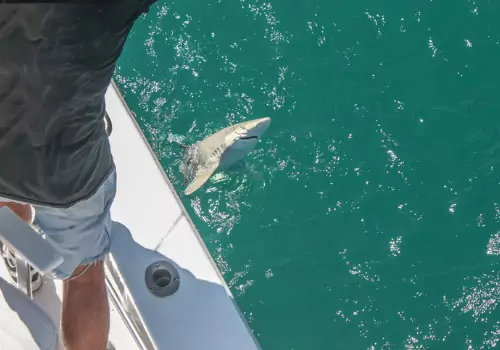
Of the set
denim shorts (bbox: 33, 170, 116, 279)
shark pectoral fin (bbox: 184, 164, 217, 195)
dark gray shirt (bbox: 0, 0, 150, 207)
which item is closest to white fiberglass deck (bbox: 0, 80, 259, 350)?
denim shorts (bbox: 33, 170, 116, 279)

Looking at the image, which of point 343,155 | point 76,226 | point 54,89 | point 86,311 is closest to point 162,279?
point 86,311

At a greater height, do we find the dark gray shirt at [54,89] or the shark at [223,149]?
the shark at [223,149]

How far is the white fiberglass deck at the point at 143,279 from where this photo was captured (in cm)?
246

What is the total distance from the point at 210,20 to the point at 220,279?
2.96 meters

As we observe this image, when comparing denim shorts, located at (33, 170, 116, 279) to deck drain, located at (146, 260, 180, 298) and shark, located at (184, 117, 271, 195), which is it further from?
shark, located at (184, 117, 271, 195)

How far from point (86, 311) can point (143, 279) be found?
15.6 inches

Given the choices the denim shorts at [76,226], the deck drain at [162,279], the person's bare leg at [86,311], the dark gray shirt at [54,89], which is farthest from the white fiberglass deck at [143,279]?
the dark gray shirt at [54,89]

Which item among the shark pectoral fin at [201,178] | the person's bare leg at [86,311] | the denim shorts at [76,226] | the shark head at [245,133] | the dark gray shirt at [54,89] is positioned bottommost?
the person's bare leg at [86,311]

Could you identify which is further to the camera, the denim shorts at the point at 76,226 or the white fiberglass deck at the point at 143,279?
the white fiberglass deck at the point at 143,279

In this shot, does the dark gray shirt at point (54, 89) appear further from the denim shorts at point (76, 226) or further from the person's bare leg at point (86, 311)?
the person's bare leg at point (86, 311)

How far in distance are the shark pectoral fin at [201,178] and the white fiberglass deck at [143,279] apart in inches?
43.1

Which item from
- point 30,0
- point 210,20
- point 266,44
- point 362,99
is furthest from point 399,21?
point 30,0

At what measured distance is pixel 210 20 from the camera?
16.3 feet

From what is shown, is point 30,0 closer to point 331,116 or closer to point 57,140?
point 57,140
